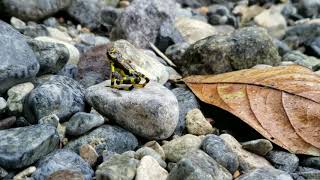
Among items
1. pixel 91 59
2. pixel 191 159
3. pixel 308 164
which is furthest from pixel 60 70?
pixel 308 164

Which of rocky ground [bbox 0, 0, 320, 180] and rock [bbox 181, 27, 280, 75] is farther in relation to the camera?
rock [bbox 181, 27, 280, 75]

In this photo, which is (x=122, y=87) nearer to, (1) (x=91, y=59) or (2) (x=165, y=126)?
(2) (x=165, y=126)

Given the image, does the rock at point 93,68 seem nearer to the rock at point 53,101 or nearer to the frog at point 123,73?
the frog at point 123,73

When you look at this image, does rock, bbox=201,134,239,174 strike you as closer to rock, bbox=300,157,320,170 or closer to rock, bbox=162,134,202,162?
rock, bbox=162,134,202,162

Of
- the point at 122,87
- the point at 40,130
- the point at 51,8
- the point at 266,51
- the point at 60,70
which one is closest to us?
the point at 40,130

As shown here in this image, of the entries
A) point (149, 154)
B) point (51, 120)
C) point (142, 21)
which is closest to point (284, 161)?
point (149, 154)

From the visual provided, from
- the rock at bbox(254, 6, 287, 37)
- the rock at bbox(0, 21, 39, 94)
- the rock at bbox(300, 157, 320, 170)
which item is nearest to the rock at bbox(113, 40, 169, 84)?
the rock at bbox(0, 21, 39, 94)
